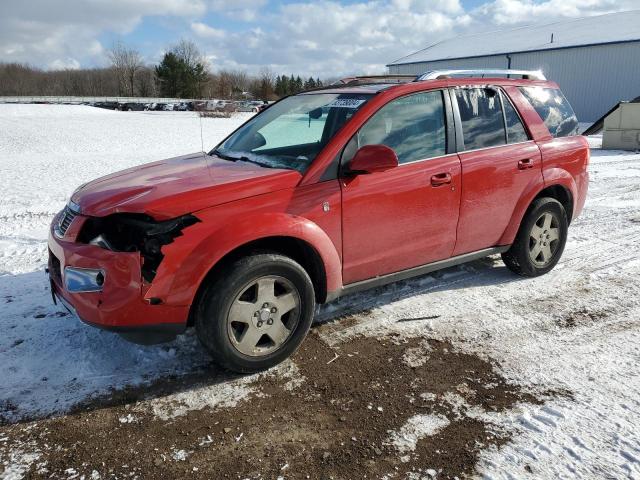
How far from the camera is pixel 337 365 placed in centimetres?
344

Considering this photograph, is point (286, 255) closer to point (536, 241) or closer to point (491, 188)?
point (491, 188)

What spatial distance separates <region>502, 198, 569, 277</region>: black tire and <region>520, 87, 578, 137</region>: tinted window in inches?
27.9

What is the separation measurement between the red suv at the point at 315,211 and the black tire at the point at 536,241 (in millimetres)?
13

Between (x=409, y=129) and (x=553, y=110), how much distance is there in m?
1.86

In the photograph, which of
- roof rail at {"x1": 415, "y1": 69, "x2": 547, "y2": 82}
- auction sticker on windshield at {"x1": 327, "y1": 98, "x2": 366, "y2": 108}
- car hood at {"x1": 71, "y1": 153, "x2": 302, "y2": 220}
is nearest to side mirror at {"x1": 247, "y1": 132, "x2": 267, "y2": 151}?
car hood at {"x1": 71, "y1": 153, "x2": 302, "y2": 220}

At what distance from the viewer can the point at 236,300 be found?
10.3 ft

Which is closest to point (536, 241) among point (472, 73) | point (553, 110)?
point (553, 110)

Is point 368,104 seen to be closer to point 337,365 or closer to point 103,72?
point 337,365

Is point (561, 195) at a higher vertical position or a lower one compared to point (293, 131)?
lower

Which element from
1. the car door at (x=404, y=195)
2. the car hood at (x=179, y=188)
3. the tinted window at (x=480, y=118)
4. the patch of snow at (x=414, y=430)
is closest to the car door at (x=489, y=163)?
the tinted window at (x=480, y=118)

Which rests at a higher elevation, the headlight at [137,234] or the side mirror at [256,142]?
the side mirror at [256,142]

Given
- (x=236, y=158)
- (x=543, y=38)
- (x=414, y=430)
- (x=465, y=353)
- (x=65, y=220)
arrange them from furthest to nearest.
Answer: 1. (x=543, y=38)
2. (x=236, y=158)
3. (x=465, y=353)
4. (x=65, y=220)
5. (x=414, y=430)

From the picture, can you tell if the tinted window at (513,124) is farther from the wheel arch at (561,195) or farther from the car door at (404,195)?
the car door at (404,195)

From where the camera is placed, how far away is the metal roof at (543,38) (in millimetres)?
32875
